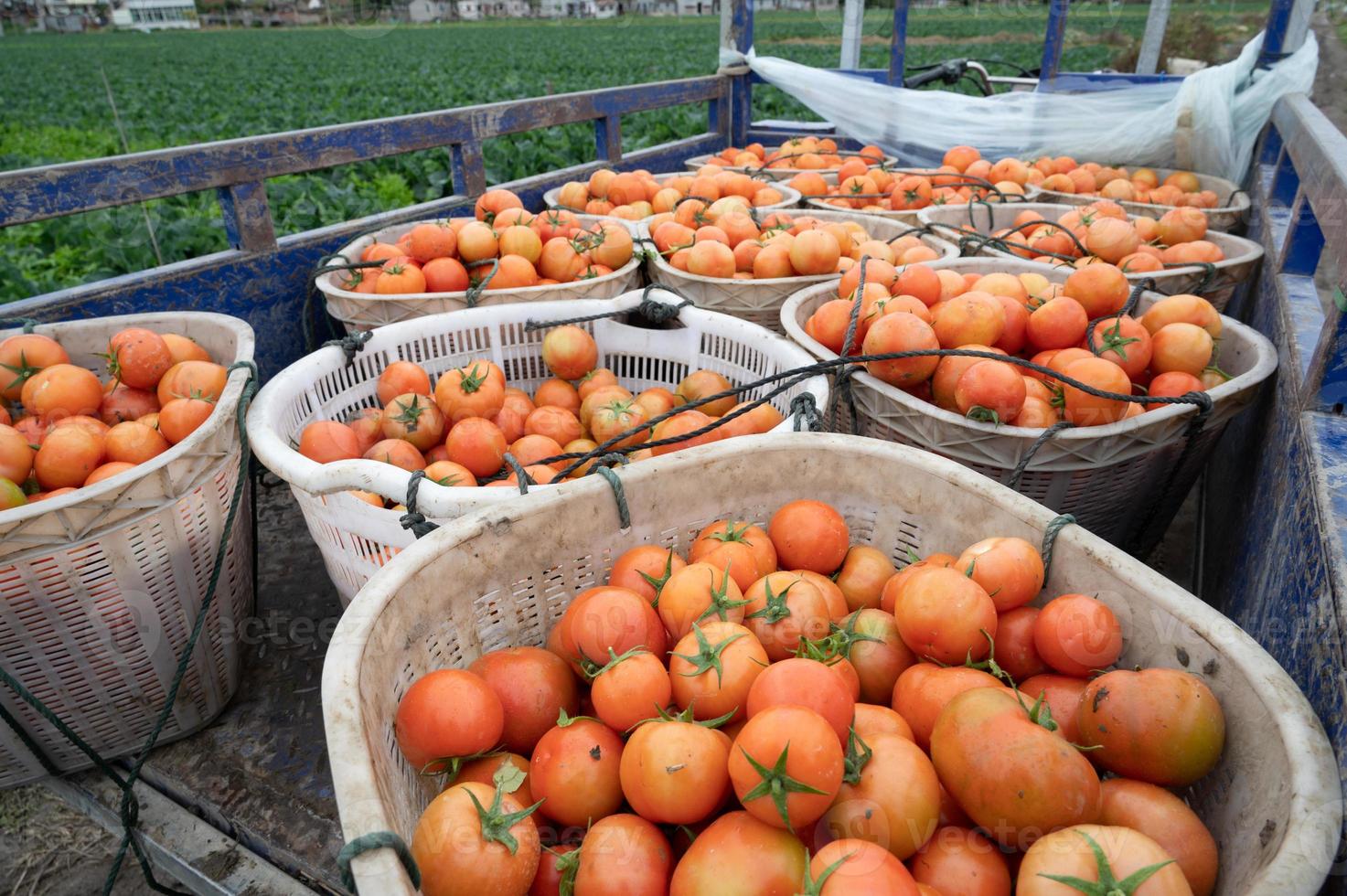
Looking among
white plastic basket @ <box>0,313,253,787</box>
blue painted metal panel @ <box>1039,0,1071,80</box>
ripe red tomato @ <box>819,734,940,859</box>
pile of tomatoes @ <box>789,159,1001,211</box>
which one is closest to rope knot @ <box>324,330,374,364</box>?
white plastic basket @ <box>0,313,253,787</box>

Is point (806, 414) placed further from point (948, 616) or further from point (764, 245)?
point (764, 245)

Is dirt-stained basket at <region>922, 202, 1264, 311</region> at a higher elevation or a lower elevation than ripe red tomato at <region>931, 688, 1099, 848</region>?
higher

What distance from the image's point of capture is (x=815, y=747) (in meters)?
1.00

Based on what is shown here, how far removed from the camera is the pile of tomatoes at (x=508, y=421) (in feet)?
6.74

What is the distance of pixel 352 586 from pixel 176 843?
719mm

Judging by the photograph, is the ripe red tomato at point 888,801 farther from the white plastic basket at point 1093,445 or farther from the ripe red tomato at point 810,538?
the white plastic basket at point 1093,445

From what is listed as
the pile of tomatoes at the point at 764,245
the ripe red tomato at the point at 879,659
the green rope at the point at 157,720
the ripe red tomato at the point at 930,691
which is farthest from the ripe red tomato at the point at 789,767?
the pile of tomatoes at the point at 764,245

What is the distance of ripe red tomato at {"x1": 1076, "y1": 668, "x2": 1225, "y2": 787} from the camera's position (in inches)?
43.5

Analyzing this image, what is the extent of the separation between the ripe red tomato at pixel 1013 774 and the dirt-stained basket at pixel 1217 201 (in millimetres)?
3489

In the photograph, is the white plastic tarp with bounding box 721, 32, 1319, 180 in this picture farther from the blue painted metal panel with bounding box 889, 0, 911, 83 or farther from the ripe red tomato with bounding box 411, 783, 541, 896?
the ripe red tomato with bounding box 411, 783, 541, 896

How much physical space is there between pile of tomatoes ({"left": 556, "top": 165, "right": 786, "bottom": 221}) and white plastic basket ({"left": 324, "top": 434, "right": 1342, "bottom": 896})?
2.62 m

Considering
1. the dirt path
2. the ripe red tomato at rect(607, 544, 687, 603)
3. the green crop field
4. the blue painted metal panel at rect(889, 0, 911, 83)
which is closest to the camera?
the ripe red tomato at rect(607, 544, 687, 603)

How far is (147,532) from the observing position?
1759 millimetres

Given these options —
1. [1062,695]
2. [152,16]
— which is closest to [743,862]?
[1062,695]
